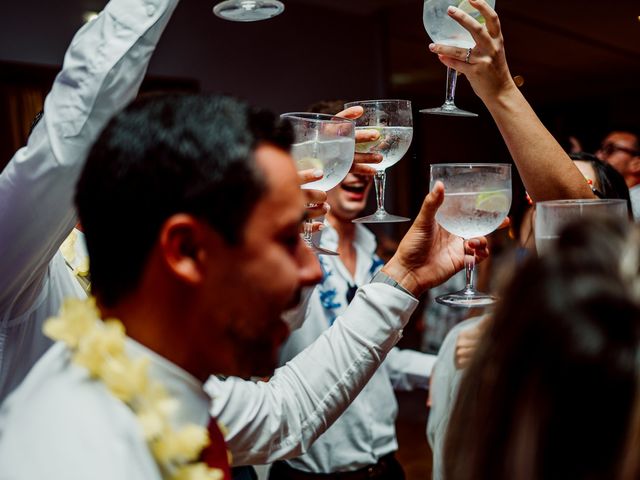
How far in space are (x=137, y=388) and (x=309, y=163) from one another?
656mm

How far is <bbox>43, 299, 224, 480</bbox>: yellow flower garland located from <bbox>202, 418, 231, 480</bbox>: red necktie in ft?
0.50

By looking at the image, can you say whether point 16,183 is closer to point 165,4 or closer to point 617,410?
point 165,4

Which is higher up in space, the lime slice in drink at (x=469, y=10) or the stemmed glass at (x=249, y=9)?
the lime slice in drink at (x=469, y=10)

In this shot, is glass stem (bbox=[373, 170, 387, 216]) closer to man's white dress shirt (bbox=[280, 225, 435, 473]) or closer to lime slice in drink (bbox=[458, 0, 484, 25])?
lime slice in drink (bbox=[458, 0, 484, 25])

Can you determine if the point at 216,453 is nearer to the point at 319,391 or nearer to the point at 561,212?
the point at 319,391

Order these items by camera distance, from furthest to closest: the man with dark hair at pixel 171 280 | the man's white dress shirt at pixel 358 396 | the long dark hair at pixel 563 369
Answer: the man's white dress shirt at pixel 358 396 < the man with dark hair at pixel 171 280 < the long dark hair at pixel 563 369

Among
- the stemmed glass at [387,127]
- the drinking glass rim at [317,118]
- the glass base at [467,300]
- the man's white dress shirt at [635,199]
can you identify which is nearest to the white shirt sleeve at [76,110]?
the drinking glass rim at [317,118]

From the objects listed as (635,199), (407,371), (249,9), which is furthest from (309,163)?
(635,199)

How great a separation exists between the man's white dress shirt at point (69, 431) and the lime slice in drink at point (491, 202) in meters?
0.71

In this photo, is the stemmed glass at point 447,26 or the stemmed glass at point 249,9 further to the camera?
the stemmed glass at point 249,9

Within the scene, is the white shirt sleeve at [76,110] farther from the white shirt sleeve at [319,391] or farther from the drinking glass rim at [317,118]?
the white shirt sleeve at [319,391]

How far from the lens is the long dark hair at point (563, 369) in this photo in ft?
2.15

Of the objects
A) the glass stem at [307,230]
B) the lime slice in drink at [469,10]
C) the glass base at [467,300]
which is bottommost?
the glass base at [467,300]

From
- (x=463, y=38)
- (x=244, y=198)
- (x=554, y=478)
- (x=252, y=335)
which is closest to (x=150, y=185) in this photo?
(x=244, y=198)
